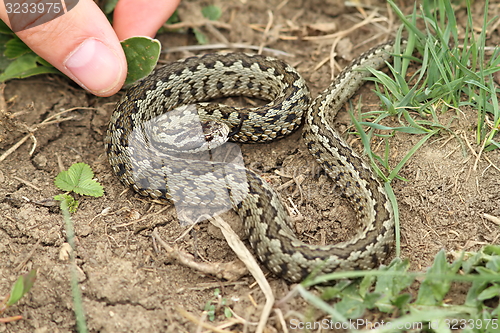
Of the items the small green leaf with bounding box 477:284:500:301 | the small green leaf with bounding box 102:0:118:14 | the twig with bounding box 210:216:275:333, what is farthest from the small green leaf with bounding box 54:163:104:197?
the small green leaf with bounding box 477:284:500:301

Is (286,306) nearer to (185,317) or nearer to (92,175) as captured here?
(185,317)

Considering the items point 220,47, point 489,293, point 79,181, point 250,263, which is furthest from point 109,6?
point 489,293

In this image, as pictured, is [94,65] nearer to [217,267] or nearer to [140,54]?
[140,54]

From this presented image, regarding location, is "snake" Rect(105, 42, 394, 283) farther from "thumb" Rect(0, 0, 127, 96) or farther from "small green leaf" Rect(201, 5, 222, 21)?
"small green leaf" Rect(201, 5, 222, 21)

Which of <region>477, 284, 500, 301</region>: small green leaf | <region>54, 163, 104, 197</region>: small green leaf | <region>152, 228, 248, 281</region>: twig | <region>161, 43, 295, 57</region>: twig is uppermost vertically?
<region>161, 43, 295, 57</region>: twig

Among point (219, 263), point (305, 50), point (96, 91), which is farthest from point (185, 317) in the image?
point (305, 50)

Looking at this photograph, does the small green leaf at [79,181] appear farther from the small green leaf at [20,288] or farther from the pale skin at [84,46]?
the small green leaf at [20,288]
